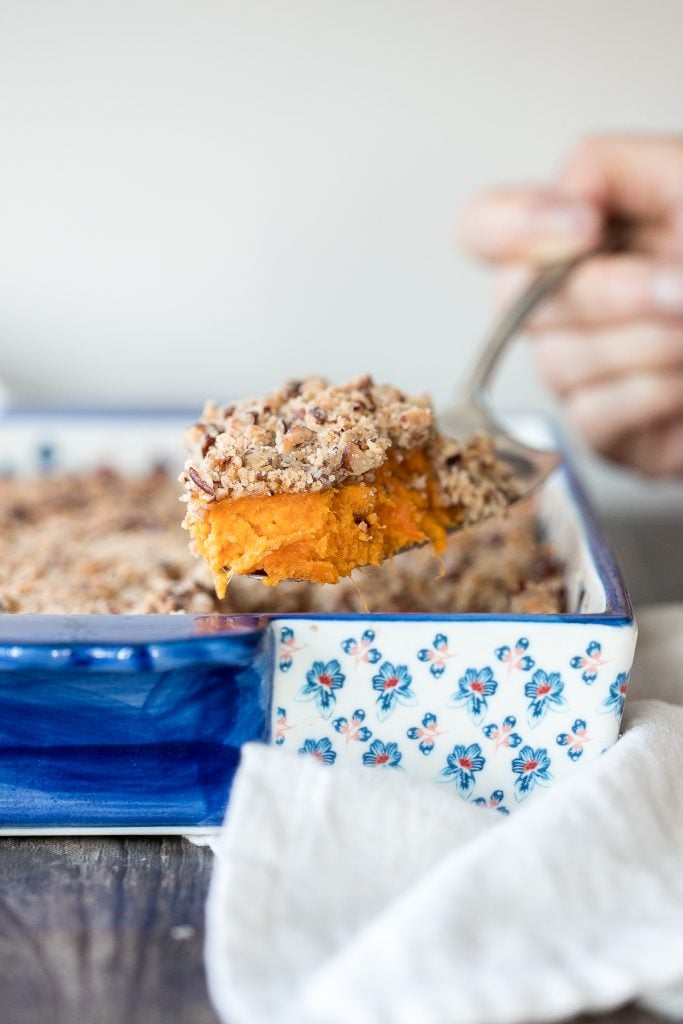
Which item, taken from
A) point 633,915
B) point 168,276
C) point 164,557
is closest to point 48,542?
point 164,557

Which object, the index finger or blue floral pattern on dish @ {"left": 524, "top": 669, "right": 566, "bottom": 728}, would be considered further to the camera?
the index finger

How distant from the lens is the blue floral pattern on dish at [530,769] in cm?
73

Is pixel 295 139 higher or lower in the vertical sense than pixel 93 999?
higher

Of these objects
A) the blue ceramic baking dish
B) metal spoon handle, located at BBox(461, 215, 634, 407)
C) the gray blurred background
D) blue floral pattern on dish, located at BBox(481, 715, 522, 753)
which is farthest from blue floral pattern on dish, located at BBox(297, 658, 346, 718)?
the gray blurred background

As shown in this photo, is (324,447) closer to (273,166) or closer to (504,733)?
(504,733)

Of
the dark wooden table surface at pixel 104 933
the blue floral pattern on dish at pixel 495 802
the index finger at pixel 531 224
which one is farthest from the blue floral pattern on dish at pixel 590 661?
the index finger at pixel 531 224

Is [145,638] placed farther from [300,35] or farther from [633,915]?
[300,35]

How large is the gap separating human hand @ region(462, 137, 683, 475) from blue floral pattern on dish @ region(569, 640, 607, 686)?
2.70 feet

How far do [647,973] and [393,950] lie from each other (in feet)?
0.47

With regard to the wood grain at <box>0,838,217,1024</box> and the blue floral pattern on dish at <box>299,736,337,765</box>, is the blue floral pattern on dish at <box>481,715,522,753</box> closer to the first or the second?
the blue floral pattern on dish at <box>299,736,337,765</box>

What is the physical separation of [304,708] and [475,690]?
0.11 meters

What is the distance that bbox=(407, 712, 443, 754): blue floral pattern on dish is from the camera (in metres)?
0.72

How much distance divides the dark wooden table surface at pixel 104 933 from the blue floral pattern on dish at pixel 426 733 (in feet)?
0.53

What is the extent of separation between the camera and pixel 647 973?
1.92ft
